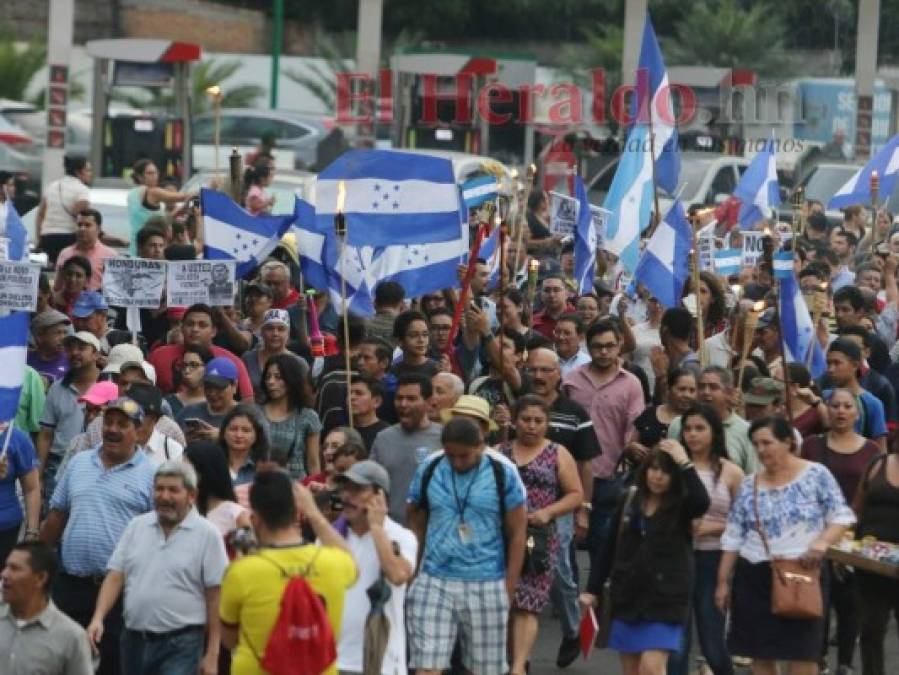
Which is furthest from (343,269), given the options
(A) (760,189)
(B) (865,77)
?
(B) (865,77)

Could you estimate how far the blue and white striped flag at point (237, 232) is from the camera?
52.0 feet

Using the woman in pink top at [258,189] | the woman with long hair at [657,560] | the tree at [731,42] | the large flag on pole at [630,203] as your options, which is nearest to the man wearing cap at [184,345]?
the woman with long hair at [657,560]

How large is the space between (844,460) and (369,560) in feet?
10.5

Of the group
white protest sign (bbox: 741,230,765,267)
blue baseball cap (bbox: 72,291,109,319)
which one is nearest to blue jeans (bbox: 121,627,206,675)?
blue baseball cap (bbox: 72,291,109,319)

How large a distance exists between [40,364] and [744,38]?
3798cm

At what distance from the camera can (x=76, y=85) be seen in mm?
50312

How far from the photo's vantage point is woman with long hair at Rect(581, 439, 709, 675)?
10.9m

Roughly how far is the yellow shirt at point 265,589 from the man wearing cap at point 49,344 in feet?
16.8

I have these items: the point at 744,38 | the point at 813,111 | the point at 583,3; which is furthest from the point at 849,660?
the point at 583,3

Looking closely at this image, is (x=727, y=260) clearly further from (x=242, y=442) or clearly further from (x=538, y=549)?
(x=242, y=442)

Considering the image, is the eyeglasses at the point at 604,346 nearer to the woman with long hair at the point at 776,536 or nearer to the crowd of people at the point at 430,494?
the crowd of people at the point at 430,494

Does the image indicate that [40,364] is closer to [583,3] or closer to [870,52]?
[870,52]

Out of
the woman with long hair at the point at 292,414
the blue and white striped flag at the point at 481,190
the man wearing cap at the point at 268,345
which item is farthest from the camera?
the blue and white striped flag at the point at 481,190

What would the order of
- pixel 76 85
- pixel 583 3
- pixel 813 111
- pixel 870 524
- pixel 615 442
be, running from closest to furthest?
pixel 870 524
pixel 615 442
pixel 813 111
pixel 76 85
pixel 583 3
